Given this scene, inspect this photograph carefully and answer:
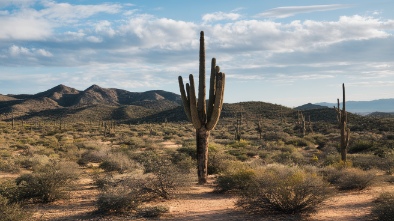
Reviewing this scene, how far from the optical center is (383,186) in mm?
13648

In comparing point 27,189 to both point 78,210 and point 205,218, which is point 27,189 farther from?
point 205,218

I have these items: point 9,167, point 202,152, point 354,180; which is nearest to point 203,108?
point 202,152

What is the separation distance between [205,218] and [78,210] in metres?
3.81

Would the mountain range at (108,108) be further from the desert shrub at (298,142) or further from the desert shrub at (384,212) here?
the desert shrub at (384,212)

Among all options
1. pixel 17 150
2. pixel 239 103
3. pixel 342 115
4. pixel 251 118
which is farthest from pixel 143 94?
pixel 342 115

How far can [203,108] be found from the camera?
14.5m

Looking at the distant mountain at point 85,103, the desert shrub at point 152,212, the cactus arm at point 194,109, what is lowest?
the desert shrub at point 152,212

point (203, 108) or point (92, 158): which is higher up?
point (203, 108)

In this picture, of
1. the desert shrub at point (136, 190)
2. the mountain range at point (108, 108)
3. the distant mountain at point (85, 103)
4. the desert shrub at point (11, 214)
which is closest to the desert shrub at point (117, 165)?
the desert shrub at point (136, 190)

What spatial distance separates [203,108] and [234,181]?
10.9ft

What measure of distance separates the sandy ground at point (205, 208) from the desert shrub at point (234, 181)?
0.33 metres

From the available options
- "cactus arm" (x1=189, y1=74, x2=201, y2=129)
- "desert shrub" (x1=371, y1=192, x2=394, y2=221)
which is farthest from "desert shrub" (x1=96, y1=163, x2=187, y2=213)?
"desert shrub" (x1=371, y1=192, x2=394, y2=221)

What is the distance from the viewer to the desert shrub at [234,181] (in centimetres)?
1241

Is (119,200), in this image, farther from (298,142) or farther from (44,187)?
(298,142)
